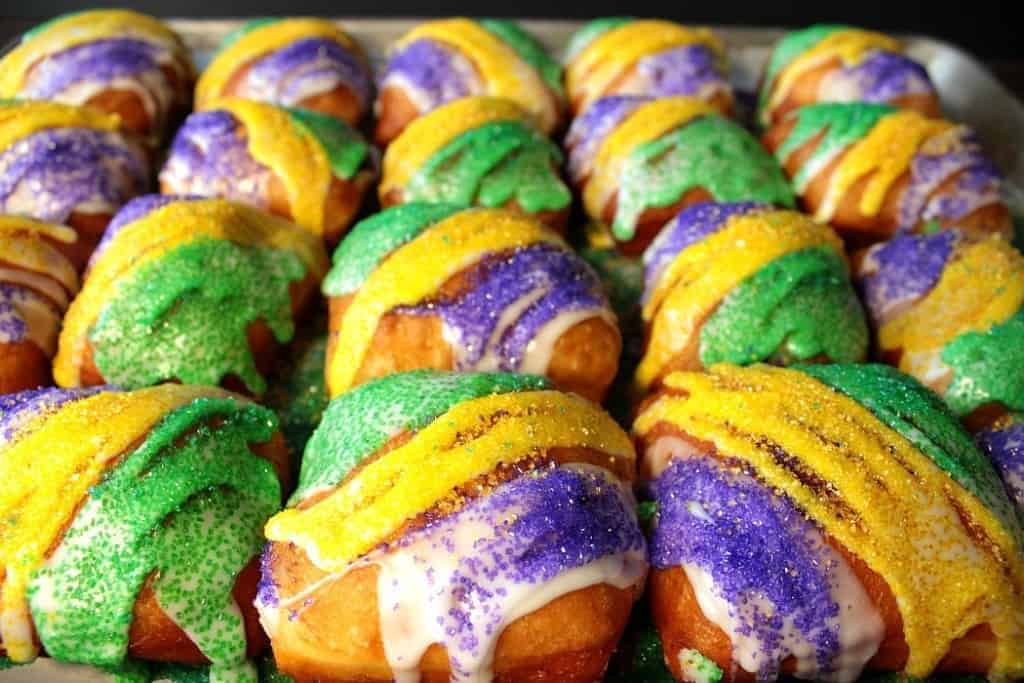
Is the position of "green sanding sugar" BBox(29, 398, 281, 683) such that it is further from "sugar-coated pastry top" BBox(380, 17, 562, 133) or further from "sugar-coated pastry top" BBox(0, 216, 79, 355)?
"sugar-coated pastry top" BBox(380, 17, 562, 133)

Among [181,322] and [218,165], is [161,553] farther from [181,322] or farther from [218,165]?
[218,165]

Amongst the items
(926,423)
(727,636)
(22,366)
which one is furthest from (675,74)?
(22,366)

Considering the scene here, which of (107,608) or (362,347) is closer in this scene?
(107,608)

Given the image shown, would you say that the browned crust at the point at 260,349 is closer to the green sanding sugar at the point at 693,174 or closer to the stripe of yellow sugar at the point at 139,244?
the stripe of yellow sugar at the point at 139,244


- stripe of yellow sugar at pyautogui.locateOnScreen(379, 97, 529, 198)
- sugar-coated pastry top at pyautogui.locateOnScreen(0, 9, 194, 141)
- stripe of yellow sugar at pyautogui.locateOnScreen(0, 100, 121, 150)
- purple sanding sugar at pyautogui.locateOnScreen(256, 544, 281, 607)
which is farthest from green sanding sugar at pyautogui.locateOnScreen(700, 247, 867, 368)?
sugar-coated pastry top at pyautogui.locateOnScreen(0, 9, 194, 141)

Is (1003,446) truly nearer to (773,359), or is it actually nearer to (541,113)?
(773,359)

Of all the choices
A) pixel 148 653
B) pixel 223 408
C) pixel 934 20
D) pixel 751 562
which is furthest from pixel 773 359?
pixel 934 20
